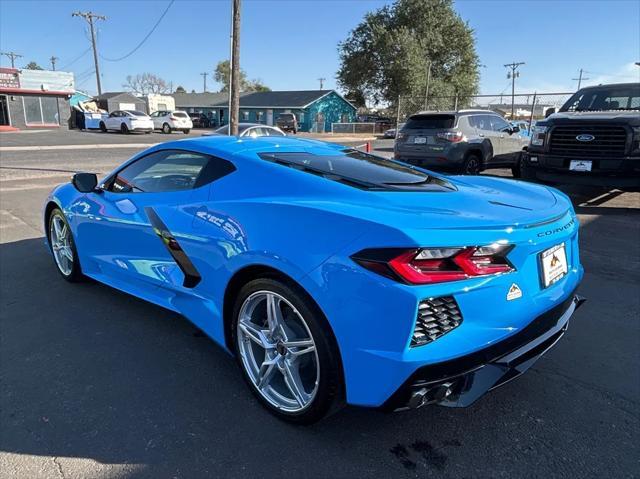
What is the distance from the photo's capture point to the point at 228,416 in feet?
8.43

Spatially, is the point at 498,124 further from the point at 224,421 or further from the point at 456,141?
the point at 224,421

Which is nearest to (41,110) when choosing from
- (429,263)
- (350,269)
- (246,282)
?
(246,282)

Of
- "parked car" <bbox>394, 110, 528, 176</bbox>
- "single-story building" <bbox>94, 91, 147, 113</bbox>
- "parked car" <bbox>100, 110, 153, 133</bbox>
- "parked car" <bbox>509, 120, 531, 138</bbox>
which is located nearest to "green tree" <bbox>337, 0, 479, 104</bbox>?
"single-story building" <bbox>94, 91, 147, 113</bbox>

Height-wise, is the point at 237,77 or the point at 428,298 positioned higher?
the point at 237,77

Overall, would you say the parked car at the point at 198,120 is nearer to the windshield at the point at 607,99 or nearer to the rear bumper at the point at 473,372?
the windshield at the point at 607,99

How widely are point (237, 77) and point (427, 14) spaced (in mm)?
48403

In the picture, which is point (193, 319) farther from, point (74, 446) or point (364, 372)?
point (364, 372)

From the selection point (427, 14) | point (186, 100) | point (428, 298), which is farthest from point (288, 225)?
point (186, 100)

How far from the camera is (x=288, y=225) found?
2.32m

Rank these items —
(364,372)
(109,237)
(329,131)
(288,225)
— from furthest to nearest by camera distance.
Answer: (329,131), (109,237), (288,225), (364,372)

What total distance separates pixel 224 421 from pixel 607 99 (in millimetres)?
9312

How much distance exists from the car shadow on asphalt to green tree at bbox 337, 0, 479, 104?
52196 millimetres

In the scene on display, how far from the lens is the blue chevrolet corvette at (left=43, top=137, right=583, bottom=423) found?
1.98 meters

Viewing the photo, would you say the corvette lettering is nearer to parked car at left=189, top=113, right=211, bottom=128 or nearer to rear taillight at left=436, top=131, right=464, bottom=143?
rear taillight at left=436, top=131, right=464, bottom=143
